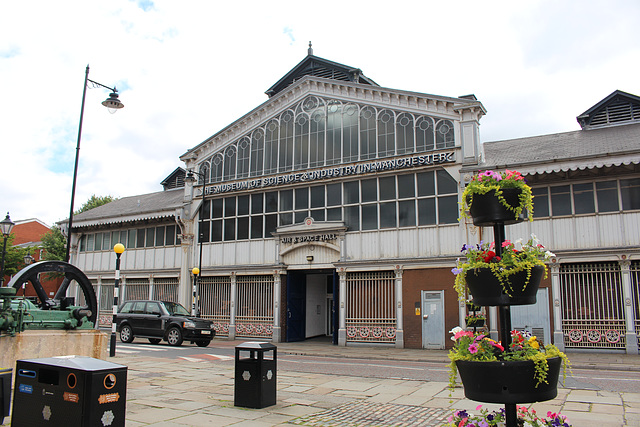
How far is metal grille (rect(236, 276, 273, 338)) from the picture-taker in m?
23.8

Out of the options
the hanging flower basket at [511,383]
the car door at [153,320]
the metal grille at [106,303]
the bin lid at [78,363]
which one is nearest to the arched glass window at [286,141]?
the car door at [153,320]

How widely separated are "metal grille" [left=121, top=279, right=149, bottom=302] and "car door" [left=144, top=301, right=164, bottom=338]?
788cm

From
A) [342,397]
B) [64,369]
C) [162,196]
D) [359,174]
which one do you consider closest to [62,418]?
[64,369]

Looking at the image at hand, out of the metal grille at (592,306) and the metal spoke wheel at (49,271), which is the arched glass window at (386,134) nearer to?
the metal grille at (592,306)

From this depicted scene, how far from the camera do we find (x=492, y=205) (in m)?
4.89

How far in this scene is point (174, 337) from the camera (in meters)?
20.1

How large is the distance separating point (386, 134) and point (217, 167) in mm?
9575

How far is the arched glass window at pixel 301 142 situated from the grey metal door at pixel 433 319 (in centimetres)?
833

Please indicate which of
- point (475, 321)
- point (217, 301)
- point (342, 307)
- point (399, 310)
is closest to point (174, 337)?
point (217, 301)

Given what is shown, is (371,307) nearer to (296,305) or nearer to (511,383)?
(296,305)

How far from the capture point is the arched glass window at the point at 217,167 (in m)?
26.8

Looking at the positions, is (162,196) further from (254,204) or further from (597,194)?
(597,194)

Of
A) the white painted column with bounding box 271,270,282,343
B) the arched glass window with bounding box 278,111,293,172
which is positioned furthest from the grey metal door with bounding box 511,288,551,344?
the arched glass window with bounding box 278,111,293,172

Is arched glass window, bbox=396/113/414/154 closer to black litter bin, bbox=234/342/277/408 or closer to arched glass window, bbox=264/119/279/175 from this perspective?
arched glass window, bbox=264/119/279/175
